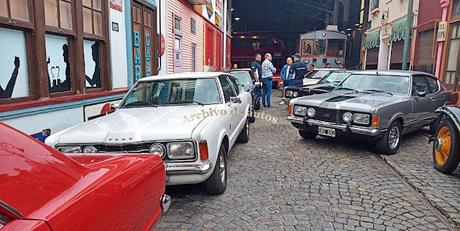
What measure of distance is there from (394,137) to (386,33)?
1308 centimetres

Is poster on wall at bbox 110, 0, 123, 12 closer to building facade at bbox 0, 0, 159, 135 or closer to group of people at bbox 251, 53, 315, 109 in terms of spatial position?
building facade at bbox 0, 0, 159, 135

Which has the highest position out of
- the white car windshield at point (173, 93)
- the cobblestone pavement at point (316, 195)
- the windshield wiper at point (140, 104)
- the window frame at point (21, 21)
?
the window frame at point (21, 21)

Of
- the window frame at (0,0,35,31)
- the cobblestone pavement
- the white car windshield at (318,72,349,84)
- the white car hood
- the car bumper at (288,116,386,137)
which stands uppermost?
the window frame at (0,0,35,31)

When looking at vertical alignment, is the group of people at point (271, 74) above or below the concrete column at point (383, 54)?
below

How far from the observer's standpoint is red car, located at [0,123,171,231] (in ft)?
4.09

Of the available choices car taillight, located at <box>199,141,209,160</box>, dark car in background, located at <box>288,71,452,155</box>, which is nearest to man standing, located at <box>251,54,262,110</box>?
dark car in background, located at <box>288,71,452,155</box>

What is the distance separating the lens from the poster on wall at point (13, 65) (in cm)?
418

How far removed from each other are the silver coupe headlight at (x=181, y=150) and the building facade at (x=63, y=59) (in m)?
2.28

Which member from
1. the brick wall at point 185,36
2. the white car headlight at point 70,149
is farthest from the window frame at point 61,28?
the brick wall at point 185,36

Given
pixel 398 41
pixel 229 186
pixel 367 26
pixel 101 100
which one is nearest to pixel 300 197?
pixel 229 186

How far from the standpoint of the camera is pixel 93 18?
20.1ft

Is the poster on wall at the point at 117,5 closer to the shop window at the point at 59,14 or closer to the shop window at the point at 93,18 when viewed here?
the shop window at the point at 93,18

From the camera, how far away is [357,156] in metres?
5.56

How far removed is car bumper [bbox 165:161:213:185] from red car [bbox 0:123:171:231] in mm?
1168
